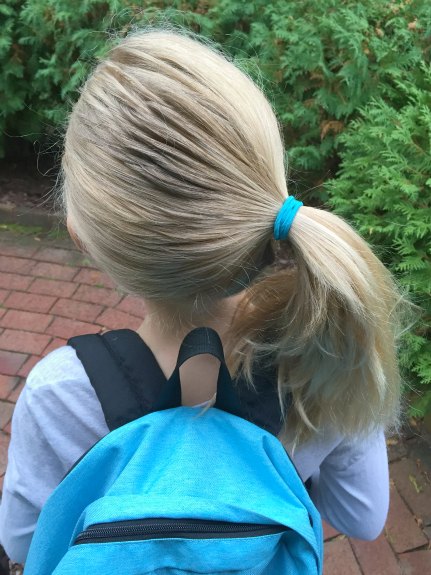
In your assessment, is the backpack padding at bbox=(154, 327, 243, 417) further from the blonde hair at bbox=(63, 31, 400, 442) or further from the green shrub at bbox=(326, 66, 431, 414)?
the green shrub at bbox=(326, 66, 431, 414)

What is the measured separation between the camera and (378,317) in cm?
100

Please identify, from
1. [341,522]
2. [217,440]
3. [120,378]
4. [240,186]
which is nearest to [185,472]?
[217,440]

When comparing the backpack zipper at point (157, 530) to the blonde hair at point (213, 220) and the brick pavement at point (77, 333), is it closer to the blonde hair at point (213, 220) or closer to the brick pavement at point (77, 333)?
the blonde hair at point (213, 220)

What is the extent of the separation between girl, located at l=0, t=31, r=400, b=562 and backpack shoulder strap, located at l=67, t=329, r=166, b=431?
0.03m

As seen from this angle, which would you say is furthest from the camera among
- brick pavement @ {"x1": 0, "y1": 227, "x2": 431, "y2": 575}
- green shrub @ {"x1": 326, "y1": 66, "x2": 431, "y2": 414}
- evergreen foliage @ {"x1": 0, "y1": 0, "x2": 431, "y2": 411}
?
evergreen foliage @ {"x1": 0, "y1": 0, "x2": 431, "y2": 411}

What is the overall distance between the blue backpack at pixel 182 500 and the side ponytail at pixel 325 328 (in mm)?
142

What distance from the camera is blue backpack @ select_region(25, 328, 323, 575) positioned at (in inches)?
32.7

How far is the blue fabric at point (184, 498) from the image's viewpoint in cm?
83

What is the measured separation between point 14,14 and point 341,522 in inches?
164

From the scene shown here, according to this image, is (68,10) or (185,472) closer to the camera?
(185,472)

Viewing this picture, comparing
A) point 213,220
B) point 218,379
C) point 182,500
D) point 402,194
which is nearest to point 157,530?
point 182,500

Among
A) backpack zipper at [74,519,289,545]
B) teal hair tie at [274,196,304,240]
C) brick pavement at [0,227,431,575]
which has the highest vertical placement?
teal hair tie at [274,196,304,240]

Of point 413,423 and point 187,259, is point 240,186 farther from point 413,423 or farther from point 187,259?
point 413,423

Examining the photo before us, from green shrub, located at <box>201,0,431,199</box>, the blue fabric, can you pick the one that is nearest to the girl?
the blue fabric
